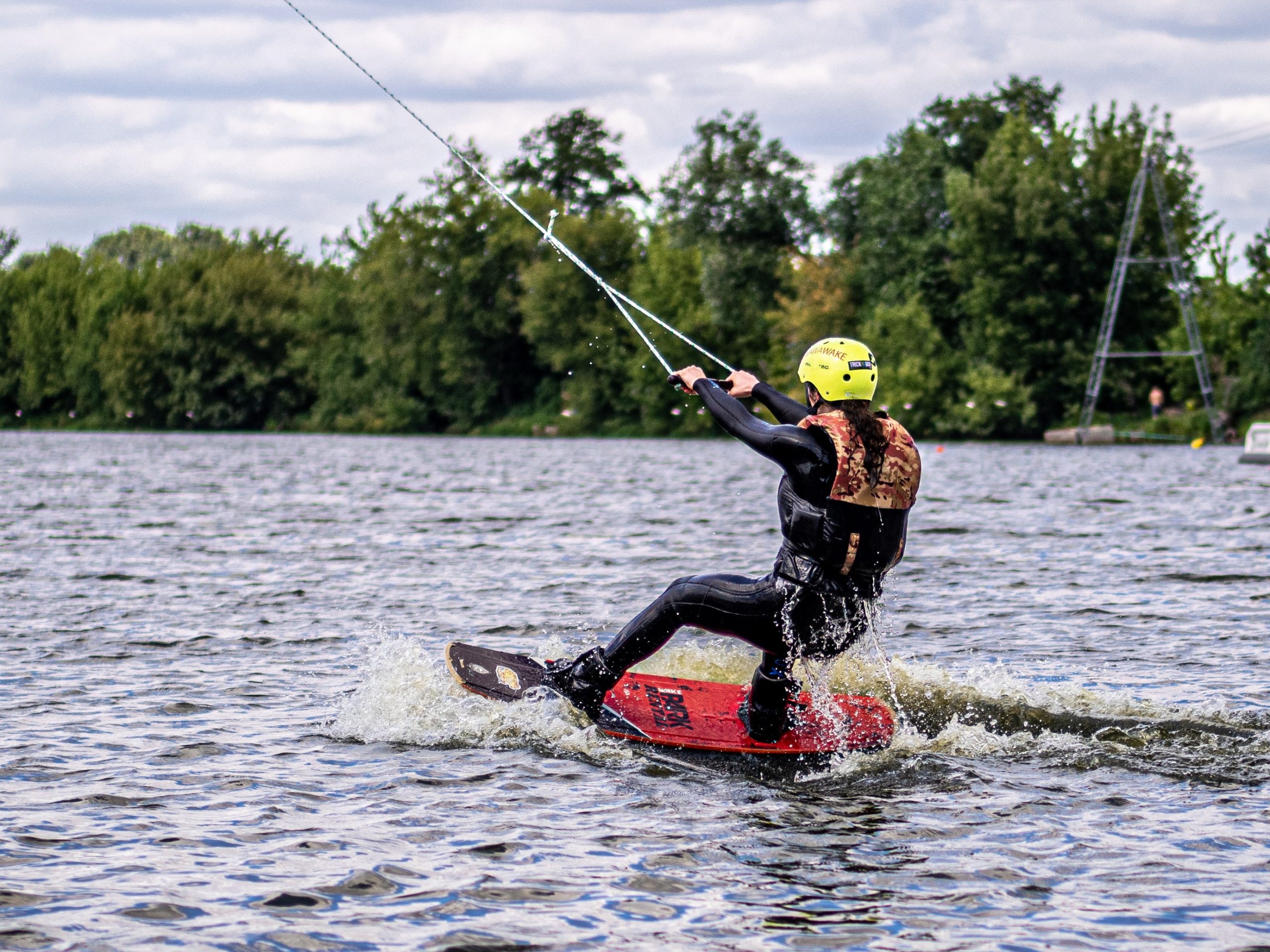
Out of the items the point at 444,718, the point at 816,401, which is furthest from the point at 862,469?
the point at 444,718

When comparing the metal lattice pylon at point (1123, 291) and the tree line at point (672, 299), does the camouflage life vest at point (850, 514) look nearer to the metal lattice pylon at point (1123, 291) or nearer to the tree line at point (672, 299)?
the tree line at point (672, 299)

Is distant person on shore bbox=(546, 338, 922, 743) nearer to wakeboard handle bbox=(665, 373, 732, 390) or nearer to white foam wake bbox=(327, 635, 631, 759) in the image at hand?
wakeboard handle bbox=(665, 373, 732, 390)

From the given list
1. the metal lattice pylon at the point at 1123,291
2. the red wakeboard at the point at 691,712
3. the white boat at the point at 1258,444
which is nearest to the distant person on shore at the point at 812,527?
the red wakeboard at the point at 691,712

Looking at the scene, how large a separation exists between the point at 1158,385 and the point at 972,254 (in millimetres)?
10369

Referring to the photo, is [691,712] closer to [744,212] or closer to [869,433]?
[869,433]

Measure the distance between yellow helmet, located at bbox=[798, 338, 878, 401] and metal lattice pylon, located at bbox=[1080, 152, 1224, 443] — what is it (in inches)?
2165

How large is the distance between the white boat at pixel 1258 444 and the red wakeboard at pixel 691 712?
39.1m

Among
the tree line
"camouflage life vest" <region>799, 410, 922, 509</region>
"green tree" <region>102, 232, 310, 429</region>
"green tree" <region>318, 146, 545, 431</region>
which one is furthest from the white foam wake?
"green tree" <region>102, 232, 310, 429</region>

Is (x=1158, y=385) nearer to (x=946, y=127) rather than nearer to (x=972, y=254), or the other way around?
(x=972, y=254)

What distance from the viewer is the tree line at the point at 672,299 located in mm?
72750

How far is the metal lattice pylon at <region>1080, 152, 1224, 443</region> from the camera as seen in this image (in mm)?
62500

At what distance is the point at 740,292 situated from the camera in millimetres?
87812

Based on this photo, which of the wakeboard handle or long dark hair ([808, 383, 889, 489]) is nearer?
long dark hair ([808, 383, 889, 489])

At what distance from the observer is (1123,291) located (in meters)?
72.9
